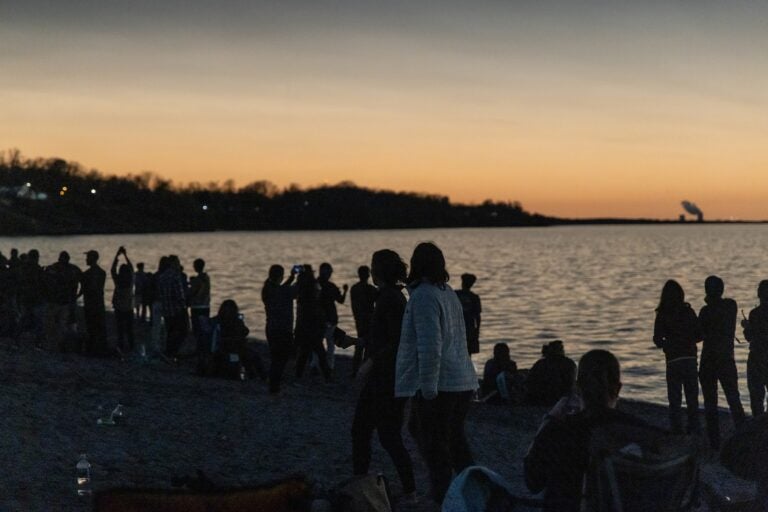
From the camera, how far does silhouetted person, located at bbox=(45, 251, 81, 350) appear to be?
16.7 metres

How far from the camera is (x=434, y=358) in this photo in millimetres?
6477

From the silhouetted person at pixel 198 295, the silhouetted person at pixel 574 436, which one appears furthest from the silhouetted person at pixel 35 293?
the silhouetted person at pixel 574 436

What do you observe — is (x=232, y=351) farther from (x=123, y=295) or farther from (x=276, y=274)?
(x=123, y=295)

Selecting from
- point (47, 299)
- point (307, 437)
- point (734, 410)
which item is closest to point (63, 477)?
point (307, 437)

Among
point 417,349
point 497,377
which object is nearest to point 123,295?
point 497,377

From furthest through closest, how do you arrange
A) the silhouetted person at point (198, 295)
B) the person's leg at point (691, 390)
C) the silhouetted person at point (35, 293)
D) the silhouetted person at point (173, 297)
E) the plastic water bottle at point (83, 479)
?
the silhouetted person at point (35, 293) < the silhouetted person at point (198, 295) < the silhouetted person at point (173, 297) < the person's leg at point (691, 390) < the plastic water bottle at point (83, 479)

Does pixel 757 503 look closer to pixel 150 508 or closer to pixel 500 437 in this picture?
pixel 150 508

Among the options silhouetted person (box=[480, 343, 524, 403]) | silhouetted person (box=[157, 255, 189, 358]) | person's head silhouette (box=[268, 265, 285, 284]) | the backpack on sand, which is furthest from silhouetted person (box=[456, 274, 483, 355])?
the backpack on sand

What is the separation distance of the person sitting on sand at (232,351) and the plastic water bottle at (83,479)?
267 inches

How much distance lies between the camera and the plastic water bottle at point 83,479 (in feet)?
25.0

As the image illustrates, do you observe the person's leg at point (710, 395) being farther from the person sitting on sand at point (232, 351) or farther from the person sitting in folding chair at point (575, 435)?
the person sitting in folding chair at point (575, 435)

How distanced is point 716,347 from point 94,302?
9743 mm

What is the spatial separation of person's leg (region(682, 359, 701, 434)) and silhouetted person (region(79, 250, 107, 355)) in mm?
8733

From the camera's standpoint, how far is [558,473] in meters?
4.85
